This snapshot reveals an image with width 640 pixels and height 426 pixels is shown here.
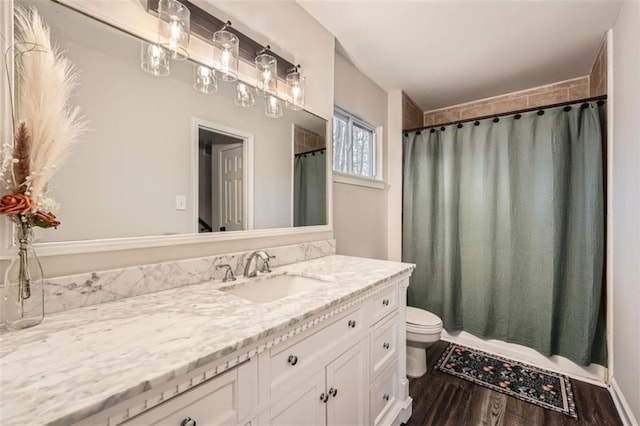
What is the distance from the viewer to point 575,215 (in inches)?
80.4

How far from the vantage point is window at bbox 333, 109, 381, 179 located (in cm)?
227

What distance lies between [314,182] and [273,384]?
4.09 ft

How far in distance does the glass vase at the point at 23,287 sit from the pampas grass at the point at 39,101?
0.12 metres

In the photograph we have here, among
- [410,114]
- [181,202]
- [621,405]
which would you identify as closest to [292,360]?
[181,202]

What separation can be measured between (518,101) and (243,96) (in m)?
2.80

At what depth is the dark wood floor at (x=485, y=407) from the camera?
5.22 ft

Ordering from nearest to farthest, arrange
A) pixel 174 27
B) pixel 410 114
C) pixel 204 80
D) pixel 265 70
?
pixel 174 27
pixel 204 80
pixel 265 70
pixel 410 114

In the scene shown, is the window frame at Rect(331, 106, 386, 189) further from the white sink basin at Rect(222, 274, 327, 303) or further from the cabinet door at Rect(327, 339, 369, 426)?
the cabinet door at Rect(327, 339, 369, 426)

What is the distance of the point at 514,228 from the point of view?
2.28 meters

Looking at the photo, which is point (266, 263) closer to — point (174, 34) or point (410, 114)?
point (174, 34)

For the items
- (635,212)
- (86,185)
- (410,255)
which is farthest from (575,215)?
(86,185)

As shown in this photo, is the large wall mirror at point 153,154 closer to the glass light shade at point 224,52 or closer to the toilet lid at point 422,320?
the glass light shade at point 224,52

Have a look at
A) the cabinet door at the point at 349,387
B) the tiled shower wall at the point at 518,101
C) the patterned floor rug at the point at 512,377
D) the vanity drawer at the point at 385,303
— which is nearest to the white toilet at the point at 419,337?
the patterned floor rug at the point at 512,377

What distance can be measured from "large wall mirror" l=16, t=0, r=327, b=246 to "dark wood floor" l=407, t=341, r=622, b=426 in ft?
4.72
